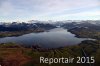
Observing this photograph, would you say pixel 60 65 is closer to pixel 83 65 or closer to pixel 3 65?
pixel 83 65

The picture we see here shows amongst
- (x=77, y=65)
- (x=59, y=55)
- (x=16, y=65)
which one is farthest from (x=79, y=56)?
(x=16, y=65)

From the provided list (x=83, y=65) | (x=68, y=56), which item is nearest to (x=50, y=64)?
(x=83, y=65)

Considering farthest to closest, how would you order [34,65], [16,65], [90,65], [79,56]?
[79,56] < [16,65] < [34,65] < [90,65]

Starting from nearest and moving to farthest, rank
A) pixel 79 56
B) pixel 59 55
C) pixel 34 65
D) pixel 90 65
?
1. pixel 90 65
2. pixel 34 65
3. pixel 79 56
4. pixel 59 55

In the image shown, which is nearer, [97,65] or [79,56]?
[97,65]

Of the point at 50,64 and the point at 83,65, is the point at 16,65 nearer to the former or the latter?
the point at 50,64

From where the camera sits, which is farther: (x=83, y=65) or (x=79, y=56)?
(x=79, y=56)

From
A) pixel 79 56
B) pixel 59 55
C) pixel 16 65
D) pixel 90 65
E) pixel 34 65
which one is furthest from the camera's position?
pixel 59 55

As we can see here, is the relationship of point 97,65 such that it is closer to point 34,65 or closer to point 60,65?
point 60,65
